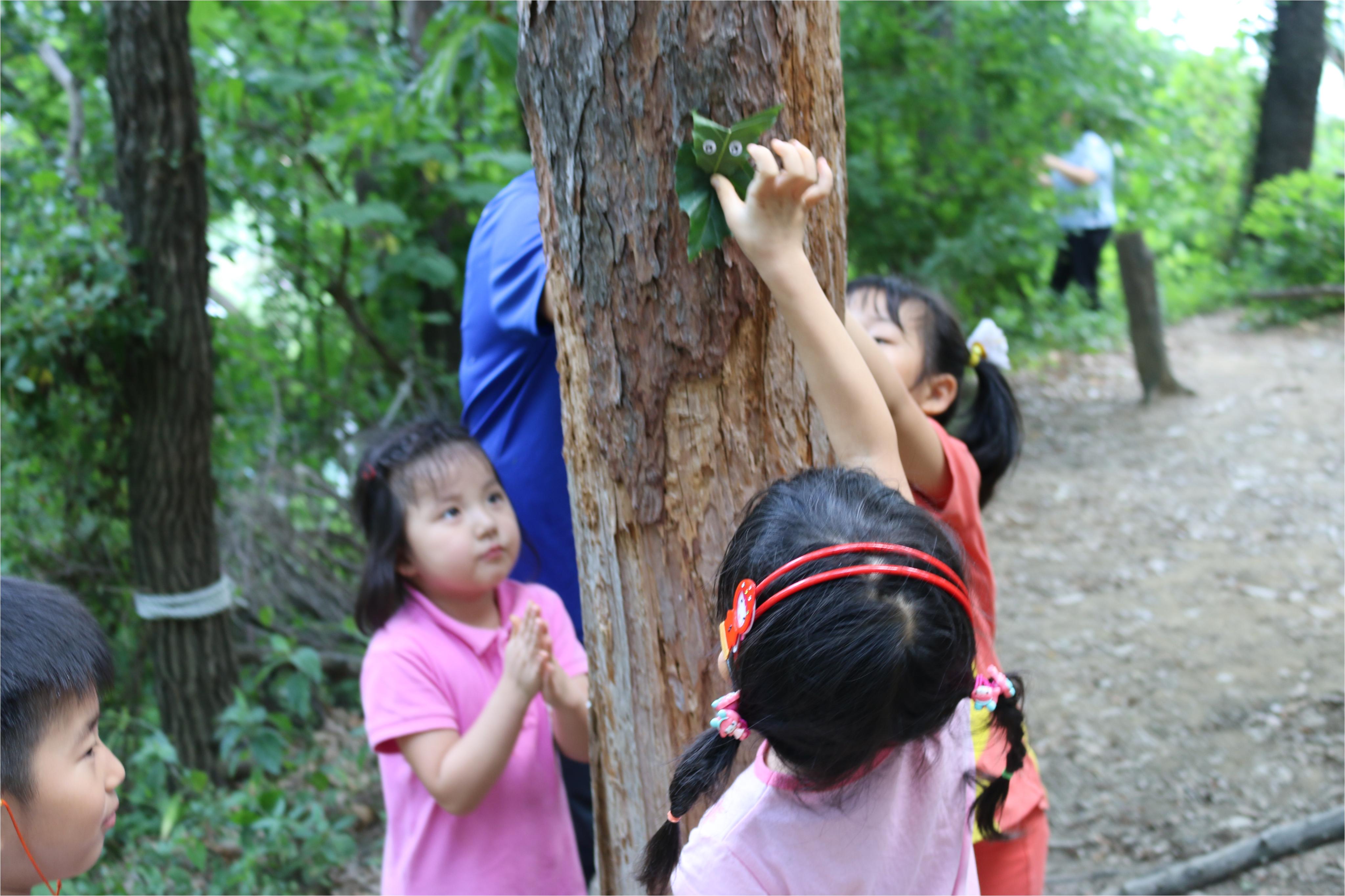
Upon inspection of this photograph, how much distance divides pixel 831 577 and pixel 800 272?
435 millimetres

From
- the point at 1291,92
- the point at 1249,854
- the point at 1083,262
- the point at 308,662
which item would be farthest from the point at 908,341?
the point at 1291,92

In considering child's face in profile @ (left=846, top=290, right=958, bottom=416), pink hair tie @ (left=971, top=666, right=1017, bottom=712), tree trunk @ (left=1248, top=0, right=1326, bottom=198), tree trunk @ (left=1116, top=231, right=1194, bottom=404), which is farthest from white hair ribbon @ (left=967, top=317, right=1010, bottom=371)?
tree trunk @ (left=1248, top=0, right=1326, bottom=198)

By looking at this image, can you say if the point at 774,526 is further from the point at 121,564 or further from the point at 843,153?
the point at 121,564

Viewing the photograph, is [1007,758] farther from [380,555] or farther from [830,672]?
[380,555]

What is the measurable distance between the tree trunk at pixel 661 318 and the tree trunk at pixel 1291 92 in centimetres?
869

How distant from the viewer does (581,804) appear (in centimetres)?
224

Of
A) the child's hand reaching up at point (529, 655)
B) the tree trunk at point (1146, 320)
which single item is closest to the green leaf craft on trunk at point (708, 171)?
the child's hand reaching up at point (529, 655)

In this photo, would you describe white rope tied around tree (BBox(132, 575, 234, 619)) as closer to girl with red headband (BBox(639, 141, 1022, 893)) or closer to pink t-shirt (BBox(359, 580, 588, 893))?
pink t-shirt (BBox(359, 580, 588, 893))

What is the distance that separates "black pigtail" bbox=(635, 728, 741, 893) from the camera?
1212 mm

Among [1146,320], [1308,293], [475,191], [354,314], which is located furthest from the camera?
[1146,320]

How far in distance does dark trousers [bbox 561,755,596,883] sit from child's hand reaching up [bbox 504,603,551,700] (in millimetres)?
476

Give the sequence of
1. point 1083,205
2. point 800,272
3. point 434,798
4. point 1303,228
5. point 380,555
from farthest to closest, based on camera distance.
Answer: point 1303,228, point 1083,205, point 380,555, point 434,798, point 800,272

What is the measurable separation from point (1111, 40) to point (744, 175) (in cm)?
590

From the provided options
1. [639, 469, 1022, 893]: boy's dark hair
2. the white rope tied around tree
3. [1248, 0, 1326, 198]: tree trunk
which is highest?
[1248, 0, 1326, 198]: tree trunk
